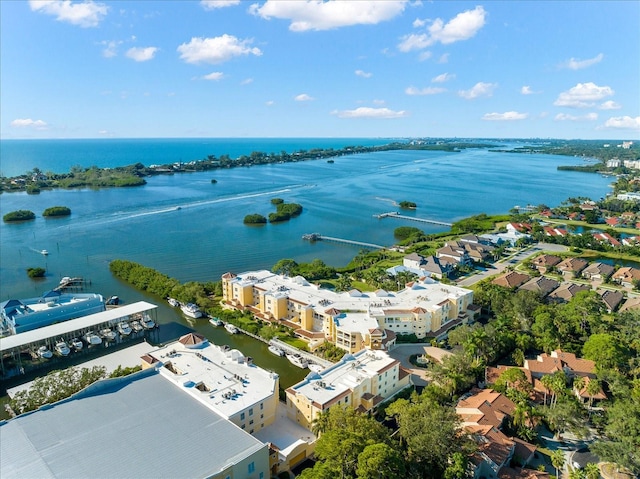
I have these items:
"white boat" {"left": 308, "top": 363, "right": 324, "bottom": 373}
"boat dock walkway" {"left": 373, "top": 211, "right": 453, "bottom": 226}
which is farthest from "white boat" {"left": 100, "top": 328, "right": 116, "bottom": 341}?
"boat dock walkway" {"left": 373, "top": 211, "right": 453, "bottom": 226}

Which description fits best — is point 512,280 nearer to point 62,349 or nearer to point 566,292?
point 566,292

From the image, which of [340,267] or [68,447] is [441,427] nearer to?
[68,447]

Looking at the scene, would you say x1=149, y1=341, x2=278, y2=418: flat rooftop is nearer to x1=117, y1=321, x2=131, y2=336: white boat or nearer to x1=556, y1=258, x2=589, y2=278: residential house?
x1=117, y1=321, x2=131, y2=336: white boat

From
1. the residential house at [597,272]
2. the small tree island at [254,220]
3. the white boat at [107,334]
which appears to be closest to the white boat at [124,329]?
the white boat at [107,334]

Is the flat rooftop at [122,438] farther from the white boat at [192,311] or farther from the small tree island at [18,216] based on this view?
the small tree island at [18,216]

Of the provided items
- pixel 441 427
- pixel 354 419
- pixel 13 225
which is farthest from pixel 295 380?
pixel 13 225

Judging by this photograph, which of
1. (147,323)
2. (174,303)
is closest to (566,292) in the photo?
(174,303)
